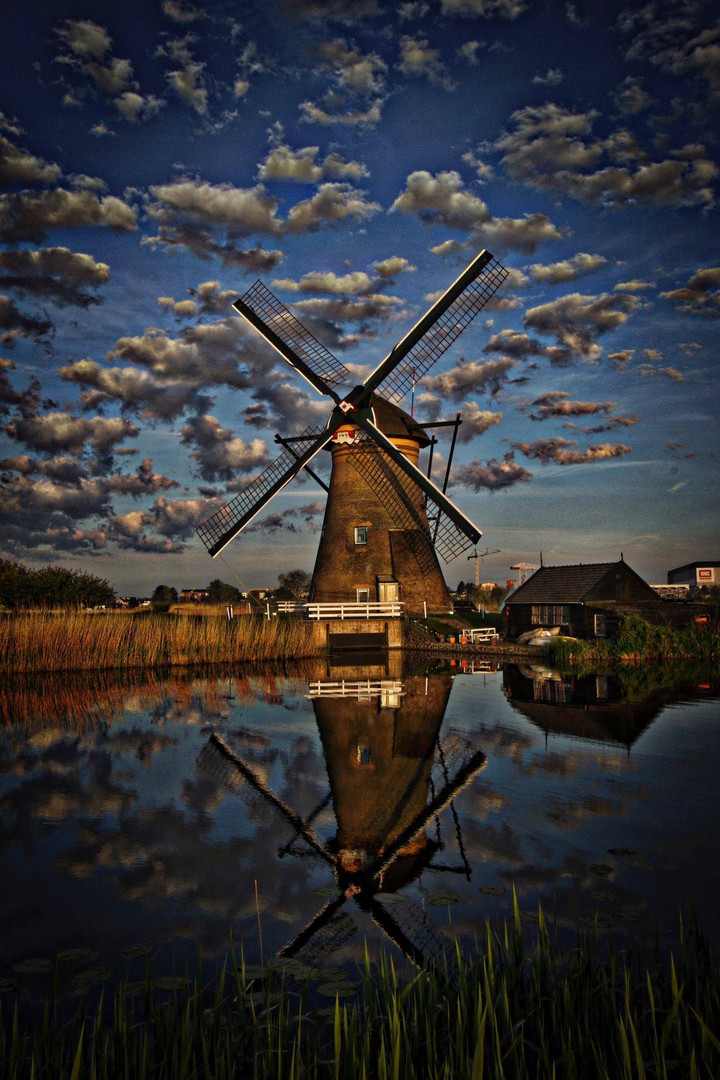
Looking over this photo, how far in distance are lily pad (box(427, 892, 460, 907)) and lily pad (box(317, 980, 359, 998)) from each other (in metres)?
1.15

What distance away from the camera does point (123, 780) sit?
27.5ft

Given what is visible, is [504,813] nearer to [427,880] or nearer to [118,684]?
[427,880]

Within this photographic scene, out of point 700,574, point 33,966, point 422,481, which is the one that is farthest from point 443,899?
point 700,574

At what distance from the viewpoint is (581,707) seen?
13.1 metres

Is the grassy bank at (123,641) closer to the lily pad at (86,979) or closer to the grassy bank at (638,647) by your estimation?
the grassy bank at (638,647)

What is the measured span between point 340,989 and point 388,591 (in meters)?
22.5

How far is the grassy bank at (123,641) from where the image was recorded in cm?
1794

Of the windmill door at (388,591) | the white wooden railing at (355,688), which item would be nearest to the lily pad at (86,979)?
the white wooden railing at (355,688)

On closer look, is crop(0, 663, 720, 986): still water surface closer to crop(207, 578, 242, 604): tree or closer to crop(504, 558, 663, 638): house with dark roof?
crop(504, 558, 663, 638): house with dark roof

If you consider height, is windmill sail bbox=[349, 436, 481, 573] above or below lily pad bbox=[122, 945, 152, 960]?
above

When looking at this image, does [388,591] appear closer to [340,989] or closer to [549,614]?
[549,614]

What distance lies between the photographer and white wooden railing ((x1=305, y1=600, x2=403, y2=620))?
24828 millimetres

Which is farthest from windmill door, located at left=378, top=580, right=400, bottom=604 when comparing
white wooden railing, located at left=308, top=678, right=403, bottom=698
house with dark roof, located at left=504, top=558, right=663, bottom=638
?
white wooden railing, located at left=308, top=678, right=403, bottom=698

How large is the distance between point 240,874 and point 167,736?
597 cm
